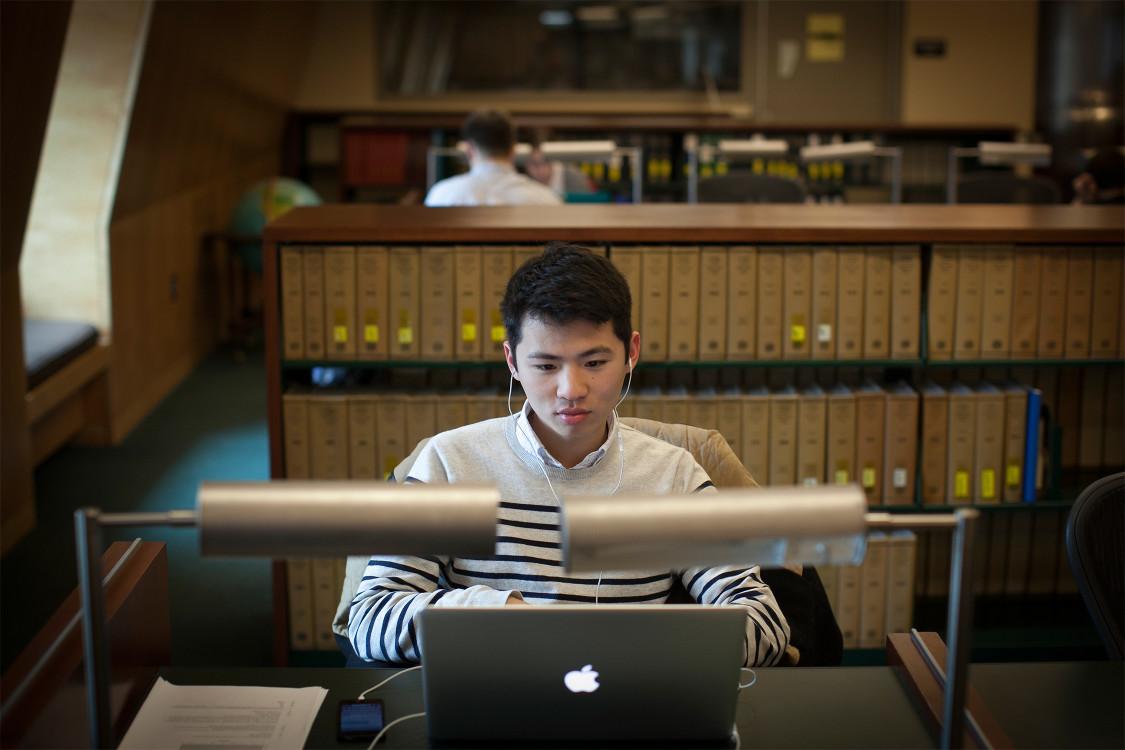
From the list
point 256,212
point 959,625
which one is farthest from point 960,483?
point 256,212

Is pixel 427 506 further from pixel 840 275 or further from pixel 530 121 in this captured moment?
pixel 530 121

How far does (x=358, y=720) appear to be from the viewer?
153 cm

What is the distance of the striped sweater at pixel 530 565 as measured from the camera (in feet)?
5.71

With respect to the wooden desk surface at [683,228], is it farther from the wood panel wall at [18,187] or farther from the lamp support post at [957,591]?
the lamp support post at [957,591]

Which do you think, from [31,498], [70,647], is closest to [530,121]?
[31,498]

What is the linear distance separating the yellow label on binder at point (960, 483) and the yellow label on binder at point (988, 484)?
44 millimetres

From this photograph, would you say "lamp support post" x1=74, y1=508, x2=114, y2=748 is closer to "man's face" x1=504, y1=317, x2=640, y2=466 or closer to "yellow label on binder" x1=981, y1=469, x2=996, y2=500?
"man's face" x1=504, y1=317, x2=640, y2=466

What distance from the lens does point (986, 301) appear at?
337 centimetres

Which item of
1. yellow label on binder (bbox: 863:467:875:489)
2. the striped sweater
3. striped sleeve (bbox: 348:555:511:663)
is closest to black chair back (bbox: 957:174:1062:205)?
yellow label on binder (bbox: 863:467:875:489)

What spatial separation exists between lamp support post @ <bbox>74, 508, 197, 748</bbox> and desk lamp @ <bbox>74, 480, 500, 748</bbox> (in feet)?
0.14

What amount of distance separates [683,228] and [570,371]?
1567 millimetres

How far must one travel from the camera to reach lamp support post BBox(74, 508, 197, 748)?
48.5 inches

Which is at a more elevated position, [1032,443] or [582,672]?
[582,672]

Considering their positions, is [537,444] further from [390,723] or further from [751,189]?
A: [751,189]
